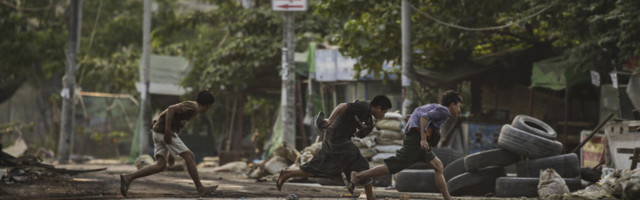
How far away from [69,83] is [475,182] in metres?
18.4

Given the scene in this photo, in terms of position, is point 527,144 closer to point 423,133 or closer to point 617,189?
point 617,189

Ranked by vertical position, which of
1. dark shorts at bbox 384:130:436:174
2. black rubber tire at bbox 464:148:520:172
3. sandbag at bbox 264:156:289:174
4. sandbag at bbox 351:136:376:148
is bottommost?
sandbag at bbox 264:156:289:174

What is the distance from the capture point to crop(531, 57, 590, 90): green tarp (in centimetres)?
1858

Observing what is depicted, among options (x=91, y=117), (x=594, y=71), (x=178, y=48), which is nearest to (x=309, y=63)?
(x=594, y=71)

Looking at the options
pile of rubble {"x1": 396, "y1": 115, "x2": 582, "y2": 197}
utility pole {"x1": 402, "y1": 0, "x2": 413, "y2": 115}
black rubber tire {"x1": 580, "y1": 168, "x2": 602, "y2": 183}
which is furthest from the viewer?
utility pole {"x1": 402, "y1": 0, "x2": 413, "y2": 115}

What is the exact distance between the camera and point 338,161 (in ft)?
35.4

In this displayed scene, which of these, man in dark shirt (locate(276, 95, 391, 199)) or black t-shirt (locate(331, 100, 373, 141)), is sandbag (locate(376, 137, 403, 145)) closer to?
man in dark shirt (locate(276, 95, 391, 199))

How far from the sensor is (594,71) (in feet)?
56.4

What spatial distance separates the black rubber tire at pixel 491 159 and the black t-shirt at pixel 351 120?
3.71 m

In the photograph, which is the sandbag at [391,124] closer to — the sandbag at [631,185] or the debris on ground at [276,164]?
the debris on ground at [276,164]

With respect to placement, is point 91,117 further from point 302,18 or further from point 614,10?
point 614,10

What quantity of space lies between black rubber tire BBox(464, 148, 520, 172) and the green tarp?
508 centimetres

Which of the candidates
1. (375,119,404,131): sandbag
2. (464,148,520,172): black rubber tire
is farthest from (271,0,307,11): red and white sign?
(464,148,520,172): black rubber tire

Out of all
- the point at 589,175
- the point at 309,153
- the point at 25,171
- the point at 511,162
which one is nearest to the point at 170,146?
the point at 25,171
